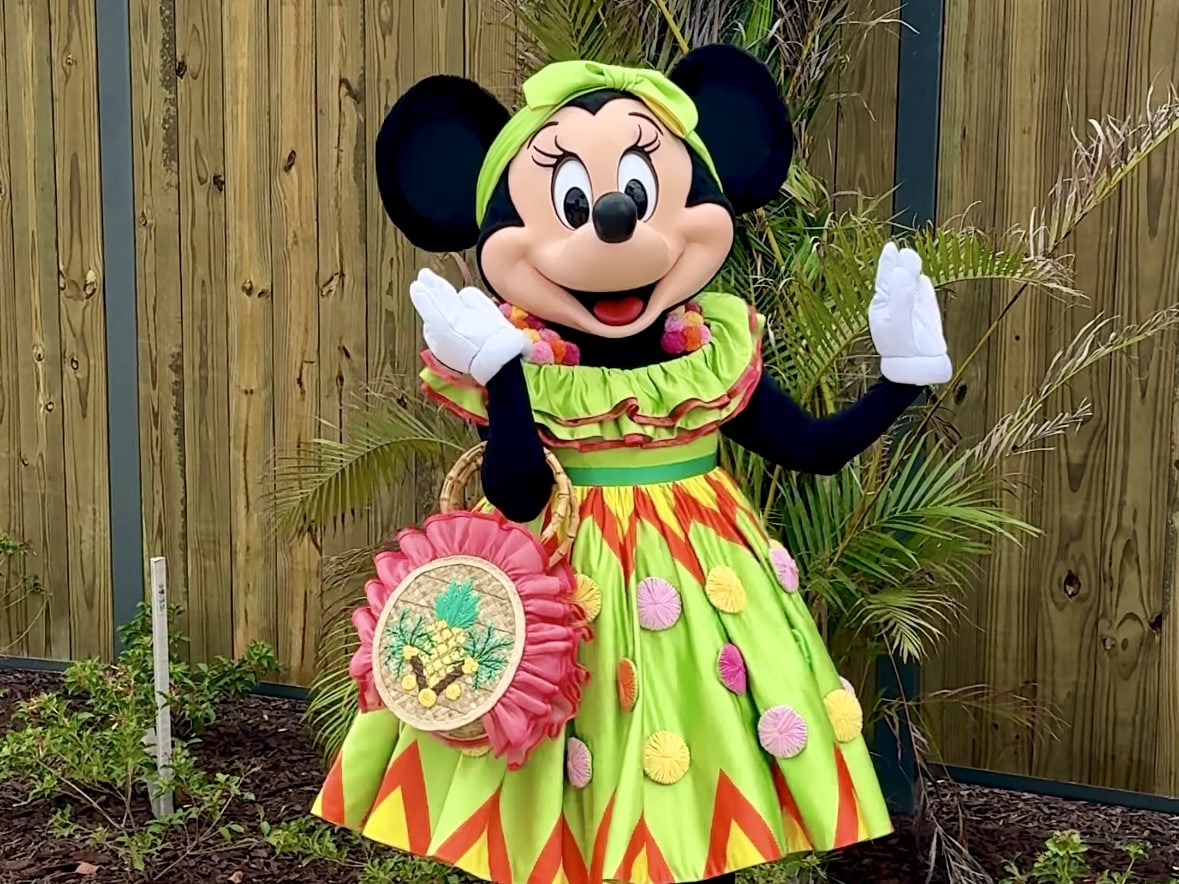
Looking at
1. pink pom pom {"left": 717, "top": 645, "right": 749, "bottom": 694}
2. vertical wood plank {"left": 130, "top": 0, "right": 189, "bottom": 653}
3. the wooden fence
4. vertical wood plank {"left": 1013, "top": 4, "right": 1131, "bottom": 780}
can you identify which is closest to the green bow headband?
pink pom pom {"left": 717, "top": 645, "right": 749, "bottom": 694}

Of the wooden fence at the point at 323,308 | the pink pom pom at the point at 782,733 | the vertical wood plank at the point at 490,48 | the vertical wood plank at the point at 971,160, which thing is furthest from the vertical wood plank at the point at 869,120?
the pink pom pom at the point at 782,733

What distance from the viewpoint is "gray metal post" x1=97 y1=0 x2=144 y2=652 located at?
12.6 ft

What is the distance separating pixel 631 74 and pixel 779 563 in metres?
0.78

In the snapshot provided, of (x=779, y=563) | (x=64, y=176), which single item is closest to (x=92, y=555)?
(x=64, y=176)

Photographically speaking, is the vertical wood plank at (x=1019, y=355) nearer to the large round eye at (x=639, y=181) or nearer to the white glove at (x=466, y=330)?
the large round eye at (x=639, y=181)

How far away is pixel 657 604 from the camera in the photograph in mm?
1806

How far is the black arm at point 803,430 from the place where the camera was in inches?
76.4

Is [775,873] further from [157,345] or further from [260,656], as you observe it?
[157,345]

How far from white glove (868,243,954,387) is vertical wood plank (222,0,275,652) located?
7.75ft

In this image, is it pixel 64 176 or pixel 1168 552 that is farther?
pixel 64 176

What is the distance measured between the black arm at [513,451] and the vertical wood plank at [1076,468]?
1.73 metres

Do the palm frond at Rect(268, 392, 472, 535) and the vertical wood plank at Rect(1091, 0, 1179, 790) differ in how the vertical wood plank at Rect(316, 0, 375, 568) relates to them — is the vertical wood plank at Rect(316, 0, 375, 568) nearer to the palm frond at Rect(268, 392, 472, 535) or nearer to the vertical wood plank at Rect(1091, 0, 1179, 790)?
the palm frond at Rect(268, 392, 472, 535)

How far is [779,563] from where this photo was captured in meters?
1.95

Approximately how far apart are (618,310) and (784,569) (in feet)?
1.55
